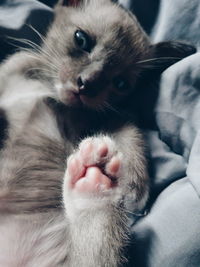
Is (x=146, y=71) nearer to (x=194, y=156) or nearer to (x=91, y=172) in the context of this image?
(x=194, y=156)

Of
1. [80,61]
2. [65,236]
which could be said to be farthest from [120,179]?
[80,61]

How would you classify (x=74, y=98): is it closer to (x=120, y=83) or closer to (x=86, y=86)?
(x=86, y=86)

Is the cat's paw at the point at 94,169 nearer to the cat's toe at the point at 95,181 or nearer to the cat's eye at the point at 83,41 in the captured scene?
the cat's toe at the point at 95,181

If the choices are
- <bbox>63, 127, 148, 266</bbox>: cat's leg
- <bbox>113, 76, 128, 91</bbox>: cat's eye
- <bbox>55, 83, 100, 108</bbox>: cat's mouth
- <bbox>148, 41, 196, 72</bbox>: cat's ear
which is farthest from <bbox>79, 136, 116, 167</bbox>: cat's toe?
<bbox>148, 41, 196, 72</bbox>: cat's ear

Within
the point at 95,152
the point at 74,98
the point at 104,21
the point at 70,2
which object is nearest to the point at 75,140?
the point at 74,98

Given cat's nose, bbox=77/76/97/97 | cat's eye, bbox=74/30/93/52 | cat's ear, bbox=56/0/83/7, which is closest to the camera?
cat's nose, bbox=77/76/97/97

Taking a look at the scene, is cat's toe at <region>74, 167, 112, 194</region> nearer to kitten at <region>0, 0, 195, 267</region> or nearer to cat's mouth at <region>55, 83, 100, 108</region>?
kitten at <region>0, 0, 195, 267</region>

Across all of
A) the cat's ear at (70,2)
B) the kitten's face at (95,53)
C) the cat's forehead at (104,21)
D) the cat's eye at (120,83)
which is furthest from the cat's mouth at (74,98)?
the cat's ear at (70,2)
